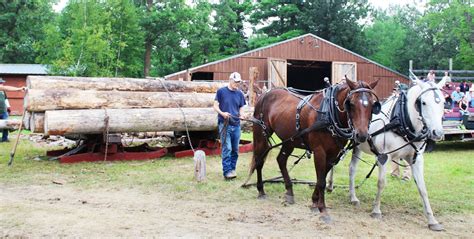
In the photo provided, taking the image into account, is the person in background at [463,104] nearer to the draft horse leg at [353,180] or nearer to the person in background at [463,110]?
the person in background at [463,110]

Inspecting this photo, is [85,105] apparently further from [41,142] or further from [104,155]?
[41,142]

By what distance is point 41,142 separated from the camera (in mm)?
13789

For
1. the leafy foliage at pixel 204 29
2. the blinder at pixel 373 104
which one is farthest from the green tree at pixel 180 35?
the blinder at pixel 373 104

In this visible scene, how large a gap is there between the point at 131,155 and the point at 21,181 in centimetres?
292

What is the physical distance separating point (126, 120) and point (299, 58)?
1910cm

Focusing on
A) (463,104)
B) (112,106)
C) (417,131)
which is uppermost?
(112,106)

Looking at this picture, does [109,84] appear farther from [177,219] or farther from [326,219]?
[326,219]

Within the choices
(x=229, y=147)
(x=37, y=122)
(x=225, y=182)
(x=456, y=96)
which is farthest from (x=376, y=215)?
(x=456, y=96)

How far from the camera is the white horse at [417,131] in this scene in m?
5.52

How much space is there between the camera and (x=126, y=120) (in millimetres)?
10133

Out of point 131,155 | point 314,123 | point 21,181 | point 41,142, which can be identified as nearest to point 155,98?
point 131,155

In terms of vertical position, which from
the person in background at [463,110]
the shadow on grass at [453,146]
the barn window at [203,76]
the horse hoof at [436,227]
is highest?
the barn window at [203,76]

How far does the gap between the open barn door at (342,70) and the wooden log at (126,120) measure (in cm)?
1824

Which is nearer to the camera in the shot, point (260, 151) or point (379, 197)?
point (379, 197)
